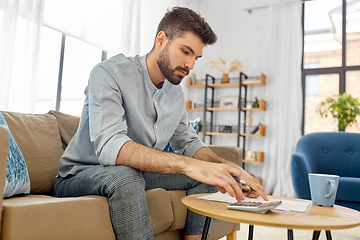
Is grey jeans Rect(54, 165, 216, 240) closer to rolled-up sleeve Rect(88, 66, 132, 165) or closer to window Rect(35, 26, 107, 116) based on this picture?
rolled-up sleeve Rect(88, 66, 132, 165)

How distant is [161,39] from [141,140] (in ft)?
1.54

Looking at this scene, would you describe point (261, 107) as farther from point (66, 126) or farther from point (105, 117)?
point (105, 117)

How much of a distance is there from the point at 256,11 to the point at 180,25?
3.89 m

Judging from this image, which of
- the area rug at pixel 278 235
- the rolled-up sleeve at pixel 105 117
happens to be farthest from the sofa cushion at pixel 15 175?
the area rug at pixel 278 235

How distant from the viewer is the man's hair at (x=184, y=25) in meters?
1.37

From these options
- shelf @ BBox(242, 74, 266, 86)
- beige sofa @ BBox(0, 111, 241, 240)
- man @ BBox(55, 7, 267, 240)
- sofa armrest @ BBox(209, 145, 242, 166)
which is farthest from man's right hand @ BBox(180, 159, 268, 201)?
shelf @ BBox(242, 74, 266, 86)

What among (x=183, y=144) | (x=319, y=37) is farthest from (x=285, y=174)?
(x=183, y=144)

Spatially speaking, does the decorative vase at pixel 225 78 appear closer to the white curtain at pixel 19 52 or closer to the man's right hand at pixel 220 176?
the white curtain at pixel 19 52

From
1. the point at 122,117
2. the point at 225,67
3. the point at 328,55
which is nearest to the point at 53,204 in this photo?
the point at 122,117

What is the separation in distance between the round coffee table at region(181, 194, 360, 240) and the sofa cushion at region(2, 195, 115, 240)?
0.27 m

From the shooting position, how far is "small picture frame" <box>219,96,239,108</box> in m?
4.75

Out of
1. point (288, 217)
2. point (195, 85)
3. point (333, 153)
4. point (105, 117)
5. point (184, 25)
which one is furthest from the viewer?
point (195, 85)

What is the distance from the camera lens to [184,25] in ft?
4.49

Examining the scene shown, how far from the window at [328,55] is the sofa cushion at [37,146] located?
391 centimetres
